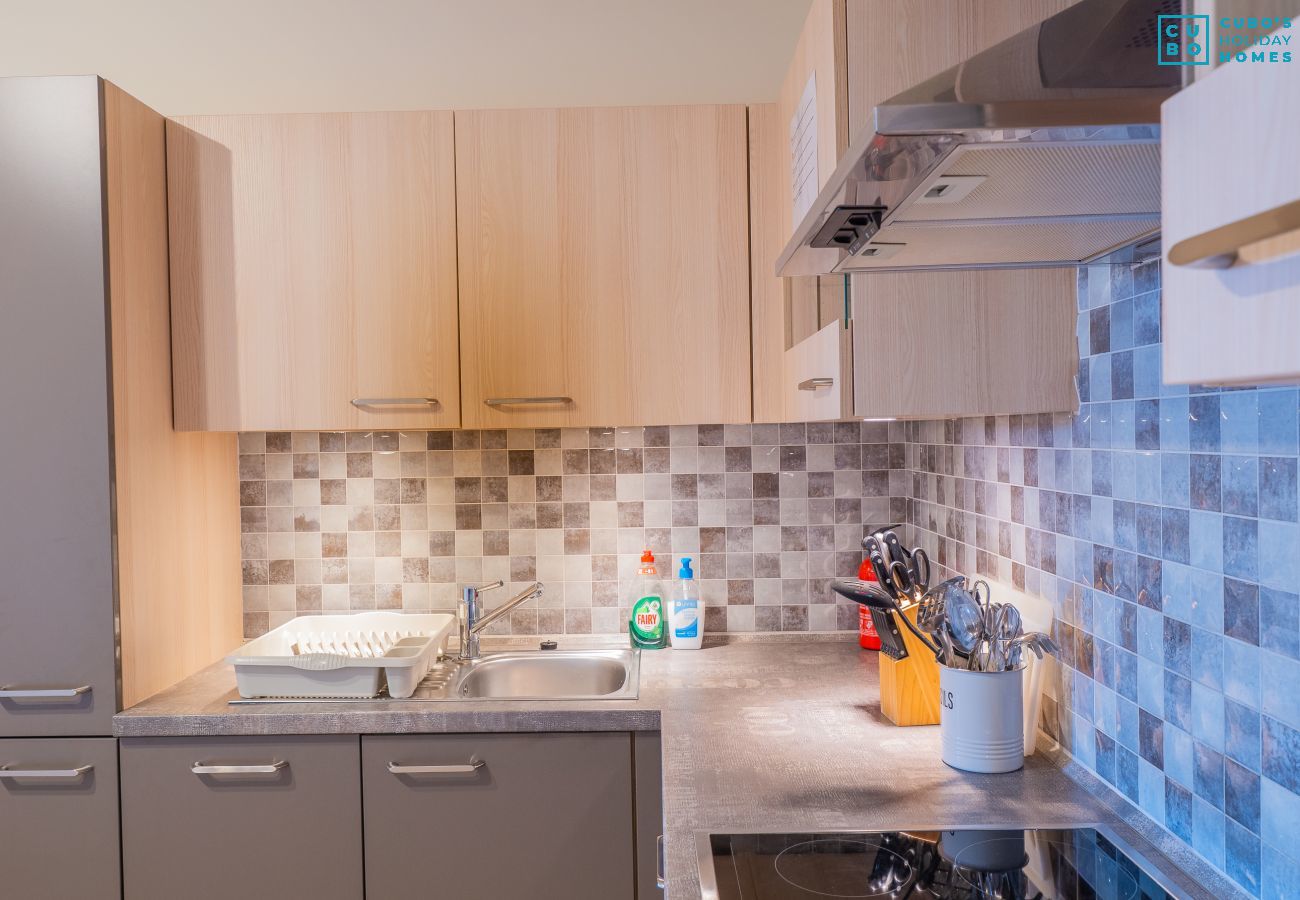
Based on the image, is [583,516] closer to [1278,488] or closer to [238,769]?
[238,769]

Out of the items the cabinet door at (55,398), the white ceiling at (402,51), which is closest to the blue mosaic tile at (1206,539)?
the white ceiling at (402,51)

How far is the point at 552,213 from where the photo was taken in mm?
2154

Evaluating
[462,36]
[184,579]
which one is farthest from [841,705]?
[462,36]

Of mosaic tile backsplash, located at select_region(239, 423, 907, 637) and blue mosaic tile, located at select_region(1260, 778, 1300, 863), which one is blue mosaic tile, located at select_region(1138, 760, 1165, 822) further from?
mosaic tile backsplash, located at select_region(239, 423, 907, 637)

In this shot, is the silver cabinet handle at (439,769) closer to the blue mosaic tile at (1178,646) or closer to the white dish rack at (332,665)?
the white dish rack at (332,665)

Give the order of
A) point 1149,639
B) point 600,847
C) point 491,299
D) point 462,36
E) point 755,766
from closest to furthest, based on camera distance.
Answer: point 1149,639
point 755,766
point 600,847
point 491,299
point 462,36

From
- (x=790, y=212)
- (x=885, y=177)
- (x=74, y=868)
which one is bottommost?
(x=74, y=868)

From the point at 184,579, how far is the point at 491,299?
3.37 feet

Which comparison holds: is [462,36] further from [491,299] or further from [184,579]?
[184,579]

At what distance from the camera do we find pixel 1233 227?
516 mm

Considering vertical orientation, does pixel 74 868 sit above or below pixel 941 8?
below

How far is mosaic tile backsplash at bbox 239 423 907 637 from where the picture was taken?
2527 millimetres

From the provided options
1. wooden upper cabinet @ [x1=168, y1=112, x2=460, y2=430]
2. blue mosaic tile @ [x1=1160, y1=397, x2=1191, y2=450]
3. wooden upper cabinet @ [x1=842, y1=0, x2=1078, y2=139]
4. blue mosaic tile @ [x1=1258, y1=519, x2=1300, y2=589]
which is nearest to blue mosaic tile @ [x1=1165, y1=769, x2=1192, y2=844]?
blue mosaic tile @ [x1=1258, y1=519, x2=1300, y2=589]

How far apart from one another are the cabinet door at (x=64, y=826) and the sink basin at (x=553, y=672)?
0.84m
